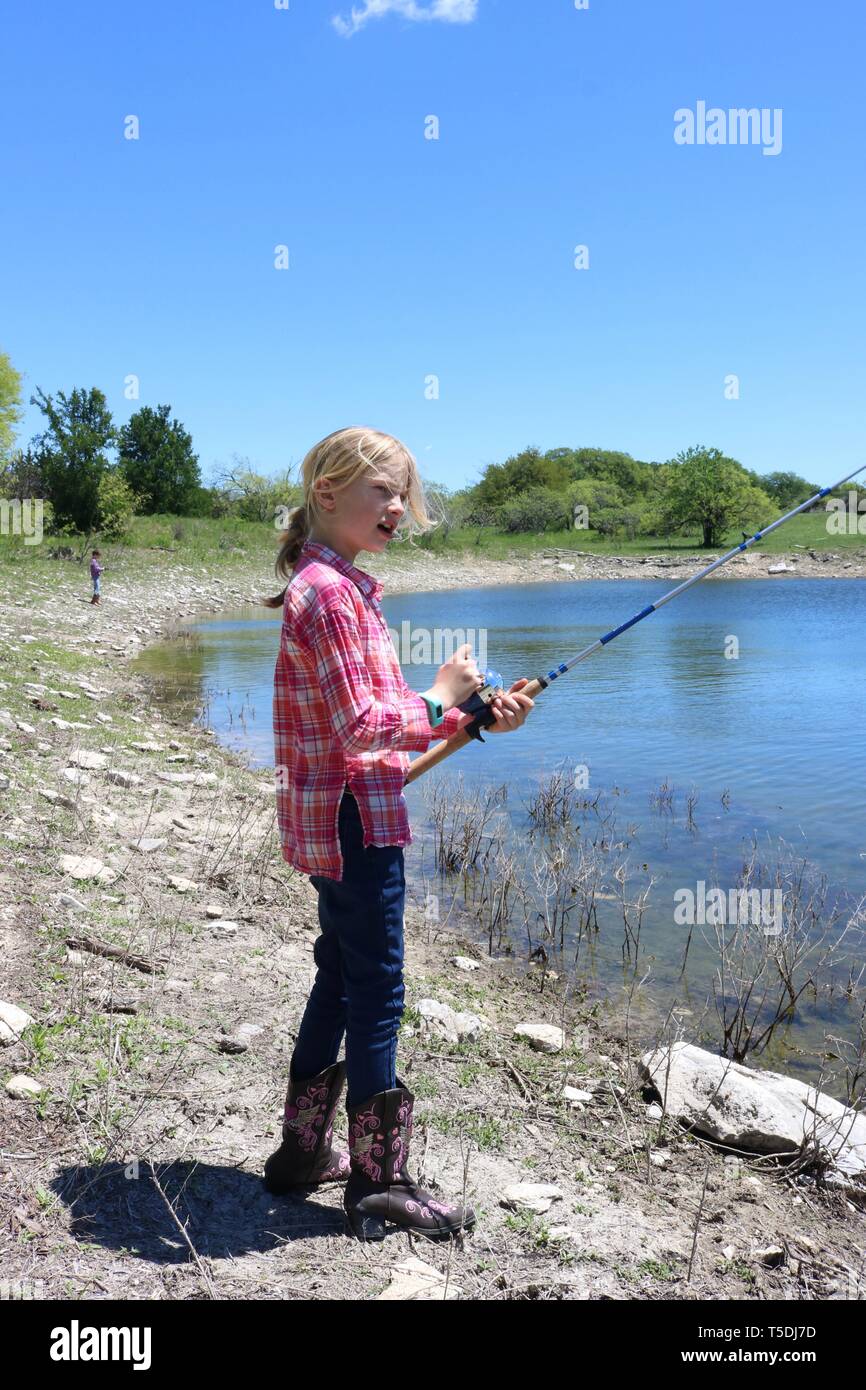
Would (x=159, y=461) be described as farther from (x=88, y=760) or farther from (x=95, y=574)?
(x=88, y=760)

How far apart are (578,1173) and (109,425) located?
39873 mm

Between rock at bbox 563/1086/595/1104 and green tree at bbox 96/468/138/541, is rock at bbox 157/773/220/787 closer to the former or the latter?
rock at bbox 563/1086/595/1104

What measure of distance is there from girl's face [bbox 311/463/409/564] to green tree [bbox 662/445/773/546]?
67637 mm

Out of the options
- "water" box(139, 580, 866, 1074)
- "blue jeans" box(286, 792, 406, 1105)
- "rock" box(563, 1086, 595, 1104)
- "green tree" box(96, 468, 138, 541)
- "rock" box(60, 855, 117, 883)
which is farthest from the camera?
"green tree" box(96, 468, 138, 541)

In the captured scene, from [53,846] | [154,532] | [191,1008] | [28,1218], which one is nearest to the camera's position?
[28,1218]

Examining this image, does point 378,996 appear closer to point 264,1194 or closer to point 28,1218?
point 264,1194

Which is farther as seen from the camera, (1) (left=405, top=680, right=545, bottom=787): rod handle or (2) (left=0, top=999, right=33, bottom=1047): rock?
(2) (left=0, top=999, right=33, bottom=1047): rock

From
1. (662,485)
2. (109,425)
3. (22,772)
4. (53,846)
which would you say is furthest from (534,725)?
(662,485)

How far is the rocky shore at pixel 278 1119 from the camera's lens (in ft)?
8.80

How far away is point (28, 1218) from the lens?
262 centimetres

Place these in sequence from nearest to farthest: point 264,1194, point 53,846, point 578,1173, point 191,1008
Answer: point 264,1194 → point 578,1173 → point 191,1008 → point 53,846

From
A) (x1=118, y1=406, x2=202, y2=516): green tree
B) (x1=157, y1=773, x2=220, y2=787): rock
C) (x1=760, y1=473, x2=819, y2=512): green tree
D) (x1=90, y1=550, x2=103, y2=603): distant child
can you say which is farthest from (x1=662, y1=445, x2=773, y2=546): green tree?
(x1=157, y1=773, x2=220, y2=787): rock

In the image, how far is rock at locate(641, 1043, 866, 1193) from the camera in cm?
373

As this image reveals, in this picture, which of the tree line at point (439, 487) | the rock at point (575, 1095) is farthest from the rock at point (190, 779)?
the tree line at point (439, 487)
